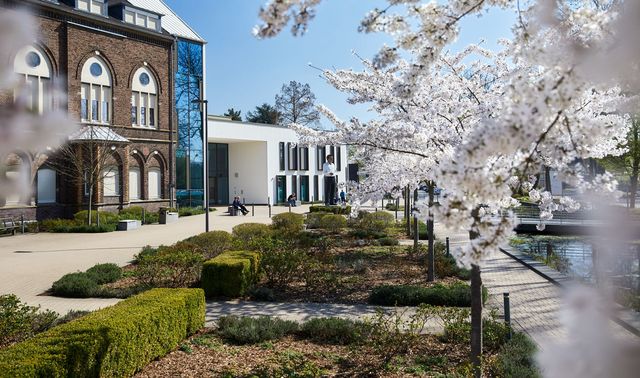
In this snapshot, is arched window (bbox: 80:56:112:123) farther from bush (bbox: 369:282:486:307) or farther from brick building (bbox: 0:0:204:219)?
bush (bbox: 369:282:486:307)

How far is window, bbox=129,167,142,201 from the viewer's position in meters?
33.6

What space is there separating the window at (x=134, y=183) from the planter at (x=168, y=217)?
375cm

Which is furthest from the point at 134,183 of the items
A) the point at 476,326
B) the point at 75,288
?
the point at 476,326

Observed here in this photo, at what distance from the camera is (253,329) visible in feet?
25.2

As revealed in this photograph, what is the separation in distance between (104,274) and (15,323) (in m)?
5.25

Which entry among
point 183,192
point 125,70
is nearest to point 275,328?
point 125,70

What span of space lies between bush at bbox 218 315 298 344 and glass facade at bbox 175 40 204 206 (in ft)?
106

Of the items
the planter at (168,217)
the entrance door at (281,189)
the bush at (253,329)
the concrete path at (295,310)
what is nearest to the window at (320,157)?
the entrance door at (281,189)

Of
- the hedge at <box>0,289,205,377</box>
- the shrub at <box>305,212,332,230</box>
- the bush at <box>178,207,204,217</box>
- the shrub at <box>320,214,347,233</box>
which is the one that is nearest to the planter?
the bush at <box>178,207,204,217</box>

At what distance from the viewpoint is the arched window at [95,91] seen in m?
30.8

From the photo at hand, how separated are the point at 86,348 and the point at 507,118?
15.5 feet

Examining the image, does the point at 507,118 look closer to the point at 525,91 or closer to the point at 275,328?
the point at 525,91

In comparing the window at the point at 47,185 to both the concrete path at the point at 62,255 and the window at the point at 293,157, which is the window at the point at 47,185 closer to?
the concrete path at the point at 62,255

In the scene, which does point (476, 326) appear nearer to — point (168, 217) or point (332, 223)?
point (332, 223)
